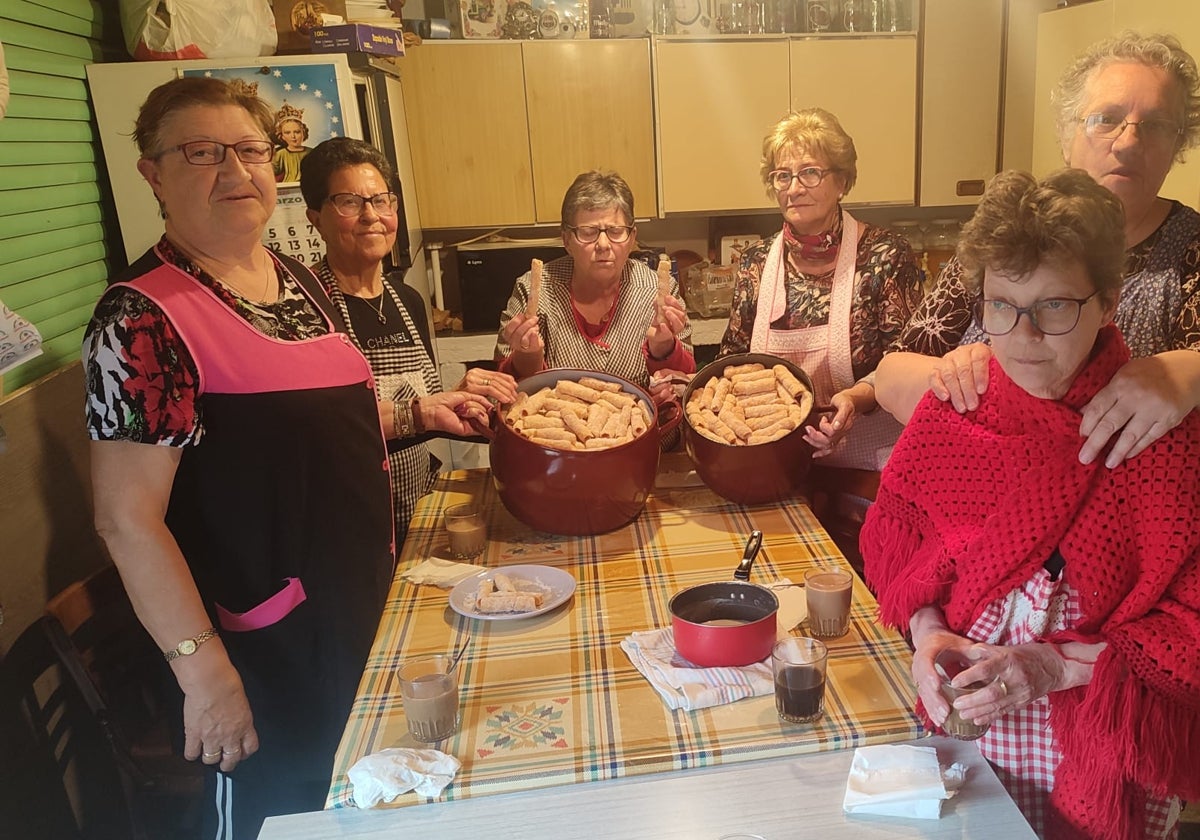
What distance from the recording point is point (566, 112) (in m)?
3.67

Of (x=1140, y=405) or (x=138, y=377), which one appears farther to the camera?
(x=138, y=377)

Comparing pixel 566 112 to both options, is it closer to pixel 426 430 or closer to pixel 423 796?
pixel 426 430

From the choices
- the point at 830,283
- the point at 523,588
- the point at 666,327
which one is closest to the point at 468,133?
the point at 666,327

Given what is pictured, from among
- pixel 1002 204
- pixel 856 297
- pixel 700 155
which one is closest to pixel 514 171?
pixel 700 155

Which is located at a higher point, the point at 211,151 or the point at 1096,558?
the point at 211,151

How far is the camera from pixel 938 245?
3965 mm

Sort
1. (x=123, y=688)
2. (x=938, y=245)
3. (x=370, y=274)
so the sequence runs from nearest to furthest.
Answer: (x=123, y=688), (x=370, y=274), (x=938, y=245)

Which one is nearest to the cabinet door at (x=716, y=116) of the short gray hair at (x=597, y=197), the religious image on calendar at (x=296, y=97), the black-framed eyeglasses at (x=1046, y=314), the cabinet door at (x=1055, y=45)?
the cabinet door at (x=1055, y=45)

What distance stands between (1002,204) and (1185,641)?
56 cm

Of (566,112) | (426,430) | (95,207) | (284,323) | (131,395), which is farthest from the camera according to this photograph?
(566,112)

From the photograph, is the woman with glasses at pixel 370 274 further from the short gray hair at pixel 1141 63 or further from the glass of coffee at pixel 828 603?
the short gray hair at pixel 1141 63

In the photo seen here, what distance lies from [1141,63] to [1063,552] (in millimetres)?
790

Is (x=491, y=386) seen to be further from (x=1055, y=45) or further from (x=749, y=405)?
(x=1055, y=45)

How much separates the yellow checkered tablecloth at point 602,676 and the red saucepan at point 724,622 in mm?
78
